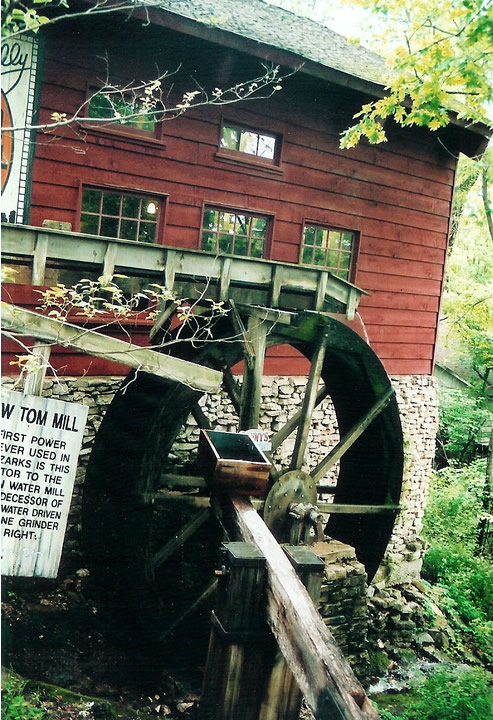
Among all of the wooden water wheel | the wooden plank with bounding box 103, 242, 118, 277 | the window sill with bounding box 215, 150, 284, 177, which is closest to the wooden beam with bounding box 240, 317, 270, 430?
the wooden water wheel

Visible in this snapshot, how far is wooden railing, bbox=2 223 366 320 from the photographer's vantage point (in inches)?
156

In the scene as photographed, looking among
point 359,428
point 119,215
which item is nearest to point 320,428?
point 359,428

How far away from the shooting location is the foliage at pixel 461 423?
52.3 ft

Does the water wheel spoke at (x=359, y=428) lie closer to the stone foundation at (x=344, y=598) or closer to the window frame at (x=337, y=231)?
the stone foundation at (x=344, y=598)

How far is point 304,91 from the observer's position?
8.13 m

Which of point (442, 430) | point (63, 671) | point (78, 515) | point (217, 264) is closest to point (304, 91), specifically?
point (217, 264)

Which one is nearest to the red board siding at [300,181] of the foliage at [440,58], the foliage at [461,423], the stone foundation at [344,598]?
the foliage at [440,58]

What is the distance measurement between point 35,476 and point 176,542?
2824mm

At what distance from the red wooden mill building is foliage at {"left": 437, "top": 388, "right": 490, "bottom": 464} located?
19.7ft

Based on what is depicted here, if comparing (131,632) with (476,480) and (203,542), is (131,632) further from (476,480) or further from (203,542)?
(476,480)

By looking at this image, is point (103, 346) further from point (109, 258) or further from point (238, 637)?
point (238, 637)

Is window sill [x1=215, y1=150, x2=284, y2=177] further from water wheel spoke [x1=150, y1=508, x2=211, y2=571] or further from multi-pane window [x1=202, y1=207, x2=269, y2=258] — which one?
water wheel spoke [x1=150, y1=508, x2=211, y2=571]

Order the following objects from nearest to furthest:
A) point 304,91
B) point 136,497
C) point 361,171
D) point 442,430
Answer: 1. point 136,497
2. point 304,91
3. point 361,171
4. point 442,430

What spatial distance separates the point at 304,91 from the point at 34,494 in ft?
22.0
